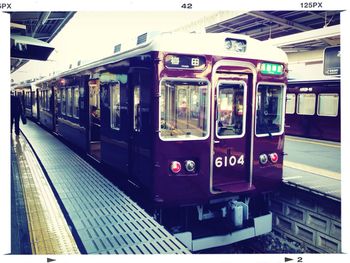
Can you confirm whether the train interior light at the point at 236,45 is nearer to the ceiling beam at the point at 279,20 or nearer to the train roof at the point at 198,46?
the train roof at the point at 198,46

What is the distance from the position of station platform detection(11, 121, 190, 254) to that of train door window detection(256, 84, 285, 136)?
5.80ft

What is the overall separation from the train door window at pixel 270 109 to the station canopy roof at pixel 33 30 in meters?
2.71

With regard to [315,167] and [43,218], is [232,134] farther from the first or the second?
[315,167]

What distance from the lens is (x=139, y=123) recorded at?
3660 mm

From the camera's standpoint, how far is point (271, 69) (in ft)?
12.7

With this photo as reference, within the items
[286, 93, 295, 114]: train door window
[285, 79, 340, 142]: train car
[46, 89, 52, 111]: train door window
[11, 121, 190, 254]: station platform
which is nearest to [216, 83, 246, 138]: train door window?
[11, 121, 190, 254]: station platform

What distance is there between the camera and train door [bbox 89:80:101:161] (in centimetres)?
607

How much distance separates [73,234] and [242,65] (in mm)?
2517

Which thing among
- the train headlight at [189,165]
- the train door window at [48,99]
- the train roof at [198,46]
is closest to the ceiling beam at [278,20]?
the train roof at [198,46]

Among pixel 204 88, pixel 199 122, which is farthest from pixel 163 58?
pixel 199 122

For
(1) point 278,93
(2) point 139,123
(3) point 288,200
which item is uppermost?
(1) point 278,93

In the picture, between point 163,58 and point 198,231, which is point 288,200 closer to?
point 198,231

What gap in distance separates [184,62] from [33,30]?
4.55 meters

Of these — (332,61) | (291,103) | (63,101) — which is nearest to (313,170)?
(332,61)
